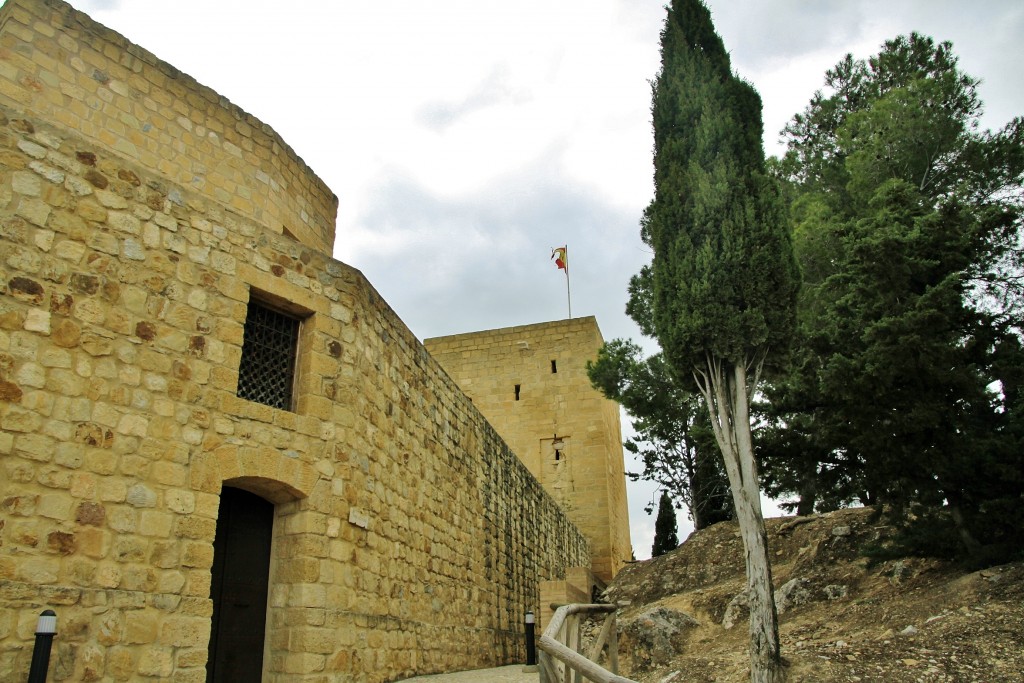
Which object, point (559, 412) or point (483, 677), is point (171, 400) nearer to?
point (483, 677)

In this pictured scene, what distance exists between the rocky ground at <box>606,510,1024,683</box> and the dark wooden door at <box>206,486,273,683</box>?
3973 millimetres

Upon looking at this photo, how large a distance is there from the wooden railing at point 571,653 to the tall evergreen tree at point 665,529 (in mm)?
12626

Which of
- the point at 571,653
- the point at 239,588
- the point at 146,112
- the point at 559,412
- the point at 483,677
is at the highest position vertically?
the point at 559,412

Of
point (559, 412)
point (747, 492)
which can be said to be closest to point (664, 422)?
point (559, 412)

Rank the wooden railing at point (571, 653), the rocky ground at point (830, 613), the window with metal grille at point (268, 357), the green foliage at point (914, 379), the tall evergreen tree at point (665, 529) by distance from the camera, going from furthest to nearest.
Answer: the tall evergreen tree at point (665, 529), the green foliage at point (914, 379), the rocky ground at point (830, 613), the window with metal grille at point (268, 357), the wooden railing at point (571, 653)

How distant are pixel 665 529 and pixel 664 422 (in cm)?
513

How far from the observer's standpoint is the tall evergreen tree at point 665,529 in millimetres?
18938

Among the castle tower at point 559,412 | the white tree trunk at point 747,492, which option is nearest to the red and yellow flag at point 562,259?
the castle tower at point 559,412

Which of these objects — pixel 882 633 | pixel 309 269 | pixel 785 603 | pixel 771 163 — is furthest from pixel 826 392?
pixel 771 163

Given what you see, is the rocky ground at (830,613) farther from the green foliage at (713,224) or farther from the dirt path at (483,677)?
the green foliage at (713,224)

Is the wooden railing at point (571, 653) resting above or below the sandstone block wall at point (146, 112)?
below

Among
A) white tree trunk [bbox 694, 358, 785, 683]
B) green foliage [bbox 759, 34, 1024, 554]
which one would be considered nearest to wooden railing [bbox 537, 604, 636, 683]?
white tree trunk [bbox 694, 358, 785, 683]

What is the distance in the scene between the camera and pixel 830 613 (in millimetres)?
8000

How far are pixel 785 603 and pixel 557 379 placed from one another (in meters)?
10.6
